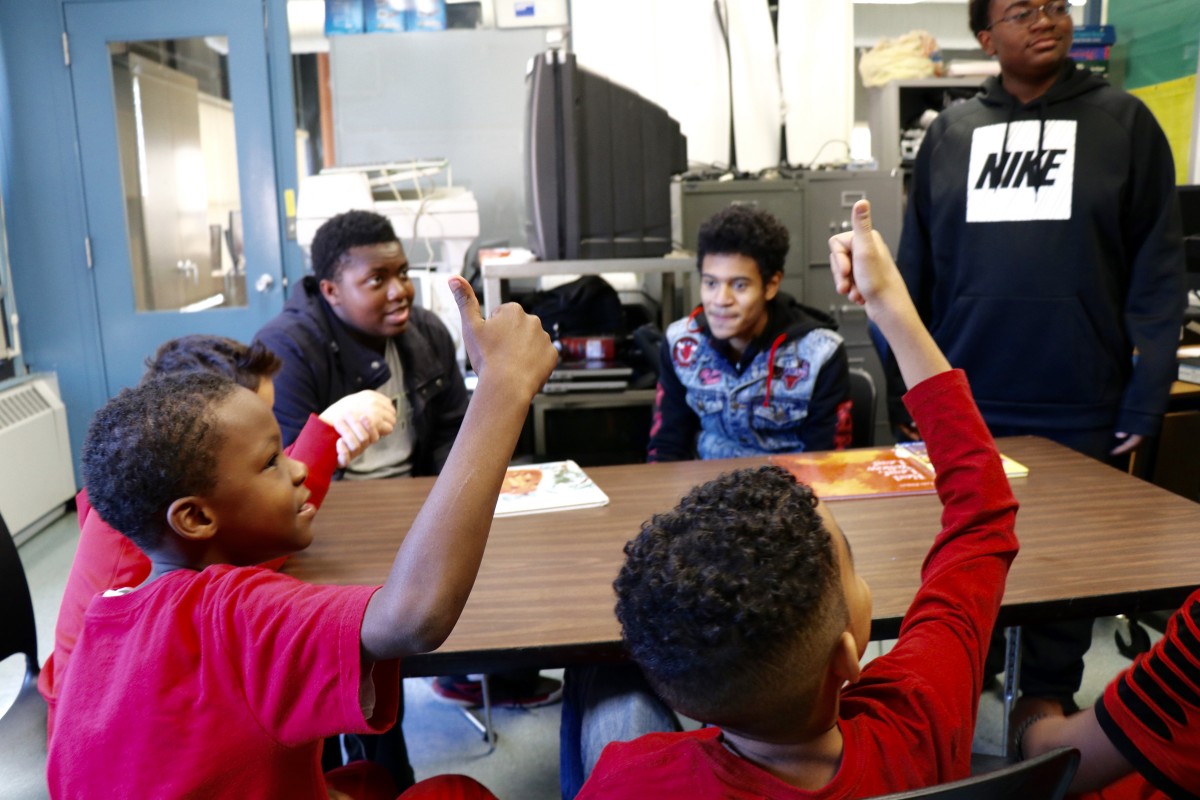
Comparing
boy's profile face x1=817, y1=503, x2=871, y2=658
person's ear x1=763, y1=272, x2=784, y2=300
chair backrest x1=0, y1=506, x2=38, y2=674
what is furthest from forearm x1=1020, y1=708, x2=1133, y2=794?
chair backrest x1=0, y1=506, x2=38, y2=674

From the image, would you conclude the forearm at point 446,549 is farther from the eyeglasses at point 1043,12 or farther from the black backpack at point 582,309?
the black backpack at point 582,309

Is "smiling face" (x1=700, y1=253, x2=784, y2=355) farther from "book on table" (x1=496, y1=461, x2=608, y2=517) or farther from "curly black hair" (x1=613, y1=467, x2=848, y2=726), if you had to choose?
"curly black hair" (x1=613, y1=467, x2=848, y2=726)

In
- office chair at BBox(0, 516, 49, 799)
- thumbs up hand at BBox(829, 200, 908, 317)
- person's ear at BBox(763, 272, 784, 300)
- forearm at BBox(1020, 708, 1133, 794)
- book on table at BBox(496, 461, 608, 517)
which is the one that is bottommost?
office chair at BBox(0, 516, 49, 799)

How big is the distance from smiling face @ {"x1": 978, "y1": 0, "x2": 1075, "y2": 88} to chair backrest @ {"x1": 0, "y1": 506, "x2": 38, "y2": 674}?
207cm

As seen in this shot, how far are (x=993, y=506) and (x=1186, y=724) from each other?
245mm

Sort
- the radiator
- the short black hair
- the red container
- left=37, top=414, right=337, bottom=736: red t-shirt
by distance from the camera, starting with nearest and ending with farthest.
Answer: left=37, top=414, right=337, bottom=736: red t-shirt → the short black hair → the red container → the radiator

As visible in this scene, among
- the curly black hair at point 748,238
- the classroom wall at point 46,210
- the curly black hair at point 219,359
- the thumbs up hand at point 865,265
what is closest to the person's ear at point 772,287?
the curly black hair at point 748,238

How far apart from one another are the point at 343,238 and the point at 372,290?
0.14 metres

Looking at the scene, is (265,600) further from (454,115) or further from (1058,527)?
(454,115)

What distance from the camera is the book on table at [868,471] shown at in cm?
172

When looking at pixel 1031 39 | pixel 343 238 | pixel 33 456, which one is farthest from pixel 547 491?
pixel 33 456

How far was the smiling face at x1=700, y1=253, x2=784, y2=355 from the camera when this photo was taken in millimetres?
2230

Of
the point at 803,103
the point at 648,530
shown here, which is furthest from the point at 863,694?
the point at 803,103

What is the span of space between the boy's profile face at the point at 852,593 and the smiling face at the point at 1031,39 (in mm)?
1558
